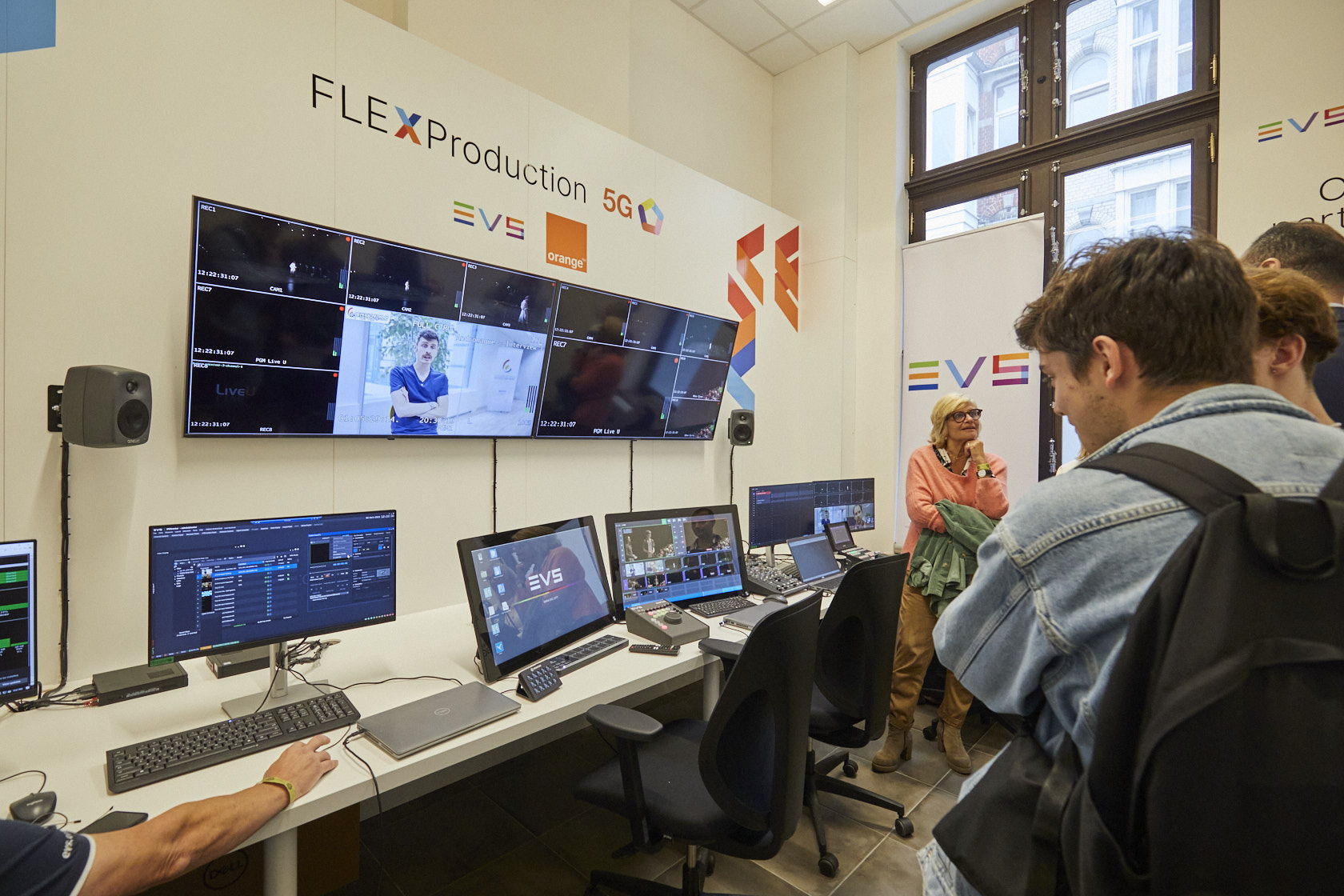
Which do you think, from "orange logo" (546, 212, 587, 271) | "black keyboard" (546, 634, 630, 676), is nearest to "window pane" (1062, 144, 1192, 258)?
"orange logo" (546, 212, 587, 271)

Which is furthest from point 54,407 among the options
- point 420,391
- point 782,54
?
point 782,54

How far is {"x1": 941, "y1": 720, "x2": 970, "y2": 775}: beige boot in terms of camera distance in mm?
2981

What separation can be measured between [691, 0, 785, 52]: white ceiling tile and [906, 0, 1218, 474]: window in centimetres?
125

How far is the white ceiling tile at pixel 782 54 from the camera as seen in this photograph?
16.0 ft

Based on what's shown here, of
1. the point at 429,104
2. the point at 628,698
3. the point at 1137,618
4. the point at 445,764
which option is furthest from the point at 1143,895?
the point at 429,104

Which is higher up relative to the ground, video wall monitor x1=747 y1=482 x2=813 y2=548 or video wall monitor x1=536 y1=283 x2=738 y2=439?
video wall monitor x1=536 y1=283 x2=738 y2=439

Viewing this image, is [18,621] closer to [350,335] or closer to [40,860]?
[40,860]

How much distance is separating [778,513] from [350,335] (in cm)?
226

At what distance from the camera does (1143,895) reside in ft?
2.35

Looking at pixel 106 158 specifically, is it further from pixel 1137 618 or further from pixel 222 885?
pixel 1137 618

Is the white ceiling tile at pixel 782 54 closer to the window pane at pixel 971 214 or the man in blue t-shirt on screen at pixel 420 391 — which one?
the window pane at pixel 971 214

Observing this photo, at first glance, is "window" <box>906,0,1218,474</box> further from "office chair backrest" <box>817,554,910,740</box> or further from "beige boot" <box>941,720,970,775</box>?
"office chair backrest" <box>817,554,910,740</box>

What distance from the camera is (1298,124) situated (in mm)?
3262

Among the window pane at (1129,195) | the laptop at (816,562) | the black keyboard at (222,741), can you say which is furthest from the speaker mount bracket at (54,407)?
the window pane at (1129,195)
